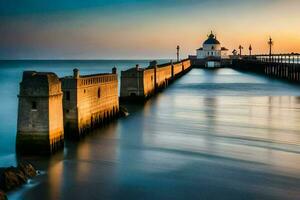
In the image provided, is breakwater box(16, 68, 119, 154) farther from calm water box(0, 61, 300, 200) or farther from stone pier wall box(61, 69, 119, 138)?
stone pier wall box(61, 69, 119, 138)

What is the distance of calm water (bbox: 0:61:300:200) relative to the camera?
602 inches

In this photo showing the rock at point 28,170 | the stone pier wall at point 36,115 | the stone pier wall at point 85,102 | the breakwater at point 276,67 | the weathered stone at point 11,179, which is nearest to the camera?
the weathered stone at point 11,179

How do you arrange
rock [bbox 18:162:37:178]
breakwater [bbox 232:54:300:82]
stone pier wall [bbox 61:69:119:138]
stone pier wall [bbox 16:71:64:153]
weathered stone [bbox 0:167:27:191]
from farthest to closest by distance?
breakwater [bbox 232:54:300:82] < stone pier wall [bbox 61:69:119:138] < stone pier wall [bbox 16:71:64:153] < rock [bbox 18:162:37:178] < weathered stone [bbox 0:167:27:191]

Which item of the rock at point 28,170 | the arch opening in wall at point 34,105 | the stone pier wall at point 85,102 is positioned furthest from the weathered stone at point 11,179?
the stone pier wall at point 85,102

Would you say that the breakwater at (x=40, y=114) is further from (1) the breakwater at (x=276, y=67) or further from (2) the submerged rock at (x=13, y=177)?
(1) the breakwater at (x=276, y=67)

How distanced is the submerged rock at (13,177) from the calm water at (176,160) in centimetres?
34

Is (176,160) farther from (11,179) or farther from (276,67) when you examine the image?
(276,67)

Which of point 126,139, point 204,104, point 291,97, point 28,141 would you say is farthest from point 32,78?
point 291,97

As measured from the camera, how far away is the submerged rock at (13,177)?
14773 millimetres

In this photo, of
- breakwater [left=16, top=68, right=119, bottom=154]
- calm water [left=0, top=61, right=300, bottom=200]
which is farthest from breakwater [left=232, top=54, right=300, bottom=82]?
breakwater [left=16, top=68, right=119, bottom=154]

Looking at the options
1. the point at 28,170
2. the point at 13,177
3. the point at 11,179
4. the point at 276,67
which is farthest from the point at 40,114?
the point at 276,67

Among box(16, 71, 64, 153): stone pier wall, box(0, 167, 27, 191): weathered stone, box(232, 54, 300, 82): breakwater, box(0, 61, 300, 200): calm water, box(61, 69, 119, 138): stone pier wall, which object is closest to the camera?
box(0, 167, 27, 191): weathered stone

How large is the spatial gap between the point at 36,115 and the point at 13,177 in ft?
14.9

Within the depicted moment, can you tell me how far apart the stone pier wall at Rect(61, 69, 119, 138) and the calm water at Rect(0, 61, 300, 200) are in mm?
749
